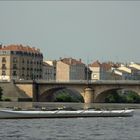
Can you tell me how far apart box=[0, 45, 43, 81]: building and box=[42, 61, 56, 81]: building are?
10.7m

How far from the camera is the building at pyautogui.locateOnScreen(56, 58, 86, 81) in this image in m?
180

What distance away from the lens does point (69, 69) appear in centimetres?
18088

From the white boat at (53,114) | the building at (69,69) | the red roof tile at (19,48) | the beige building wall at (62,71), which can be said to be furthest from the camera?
the building at (69,69)

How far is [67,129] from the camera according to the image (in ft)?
164

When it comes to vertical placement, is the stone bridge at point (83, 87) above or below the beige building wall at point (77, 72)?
below

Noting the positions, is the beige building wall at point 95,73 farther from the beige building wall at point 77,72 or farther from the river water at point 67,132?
the river water at point 67,132

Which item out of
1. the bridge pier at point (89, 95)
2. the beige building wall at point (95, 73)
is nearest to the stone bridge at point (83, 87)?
the bridge pier at point (89, 95)

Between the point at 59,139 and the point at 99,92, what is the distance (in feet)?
236

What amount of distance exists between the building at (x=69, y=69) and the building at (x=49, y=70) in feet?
5.45

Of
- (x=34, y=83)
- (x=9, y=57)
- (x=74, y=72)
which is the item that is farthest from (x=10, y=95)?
(x=74, y=72)

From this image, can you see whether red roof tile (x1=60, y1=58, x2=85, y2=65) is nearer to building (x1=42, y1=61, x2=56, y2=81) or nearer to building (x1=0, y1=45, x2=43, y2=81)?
building (x1=42, y1=61, x2=56, y2=81)

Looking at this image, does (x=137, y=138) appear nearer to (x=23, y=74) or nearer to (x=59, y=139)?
(x=59, y=139)

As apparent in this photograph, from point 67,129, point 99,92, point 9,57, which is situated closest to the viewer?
point 67,129

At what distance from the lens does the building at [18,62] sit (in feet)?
513
